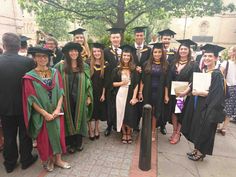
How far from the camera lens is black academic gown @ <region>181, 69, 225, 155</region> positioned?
3309 millimetres

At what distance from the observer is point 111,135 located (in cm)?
477

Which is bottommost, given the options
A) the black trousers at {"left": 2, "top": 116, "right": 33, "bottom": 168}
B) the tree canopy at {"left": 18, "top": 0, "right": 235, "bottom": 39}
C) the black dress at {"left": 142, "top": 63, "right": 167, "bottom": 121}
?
the black trousers at {"left": 2, "top": 116, "right": 33, "bottom": 168}

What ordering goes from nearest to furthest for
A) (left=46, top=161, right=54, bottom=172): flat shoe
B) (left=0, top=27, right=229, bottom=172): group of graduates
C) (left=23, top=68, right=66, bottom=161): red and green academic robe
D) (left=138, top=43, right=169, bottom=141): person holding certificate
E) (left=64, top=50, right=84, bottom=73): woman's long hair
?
1. (left=23, top=68, right=66, bottom=161): red and green academic robe
2. (left=0, top=27, right=229, bottom=172): group of graduates
3. (left=46, top=161, right=54, bottom=172): flat shoe
4. (left=64, top=50, right=84, bottom=73): woman's long hair
5. (left=138, top=43, right=169, bottom=141): person holding certificate

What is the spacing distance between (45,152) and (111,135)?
6.15 ft

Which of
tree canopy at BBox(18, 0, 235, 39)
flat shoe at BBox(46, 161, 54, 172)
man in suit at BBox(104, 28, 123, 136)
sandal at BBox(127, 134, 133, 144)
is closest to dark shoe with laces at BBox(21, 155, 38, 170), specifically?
flat shoe at BBox(46, 161, 54, 172)

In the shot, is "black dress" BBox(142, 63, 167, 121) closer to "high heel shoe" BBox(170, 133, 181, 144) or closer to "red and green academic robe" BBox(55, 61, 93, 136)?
"high heel shoe" BBox(170, 133, 181, 144)

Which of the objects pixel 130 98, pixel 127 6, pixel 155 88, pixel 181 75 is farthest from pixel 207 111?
pixel 127 6

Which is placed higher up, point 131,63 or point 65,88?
point 131,63

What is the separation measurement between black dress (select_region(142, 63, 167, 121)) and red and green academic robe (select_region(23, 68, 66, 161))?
1.82 meters

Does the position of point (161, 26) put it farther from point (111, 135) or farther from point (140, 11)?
point (111, 135)

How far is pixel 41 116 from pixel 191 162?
276cm

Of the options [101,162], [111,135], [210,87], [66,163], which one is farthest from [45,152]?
[210,87]

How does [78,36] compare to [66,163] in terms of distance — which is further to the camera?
[78,36]

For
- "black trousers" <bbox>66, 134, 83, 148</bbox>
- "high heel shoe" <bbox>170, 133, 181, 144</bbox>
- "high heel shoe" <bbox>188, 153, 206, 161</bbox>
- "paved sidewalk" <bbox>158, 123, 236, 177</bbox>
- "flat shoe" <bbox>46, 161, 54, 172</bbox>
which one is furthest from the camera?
"high heel shoe" <bbox>170, 133, 181, 144</bbox>
